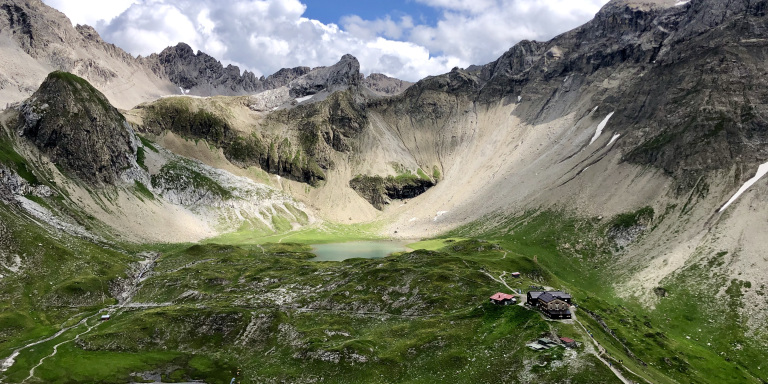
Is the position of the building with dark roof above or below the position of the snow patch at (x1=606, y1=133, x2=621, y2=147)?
below

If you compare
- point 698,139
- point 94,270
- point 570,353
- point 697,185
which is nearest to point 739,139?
point 698,139

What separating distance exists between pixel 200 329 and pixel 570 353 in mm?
59956

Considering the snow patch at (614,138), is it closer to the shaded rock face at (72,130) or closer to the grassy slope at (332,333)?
the grassy slope at (332,333)

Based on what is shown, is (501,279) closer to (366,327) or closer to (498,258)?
(498,258)

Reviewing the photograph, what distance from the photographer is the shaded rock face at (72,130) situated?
570 feet

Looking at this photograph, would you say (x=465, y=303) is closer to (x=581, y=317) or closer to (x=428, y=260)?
(x=581, y=317)

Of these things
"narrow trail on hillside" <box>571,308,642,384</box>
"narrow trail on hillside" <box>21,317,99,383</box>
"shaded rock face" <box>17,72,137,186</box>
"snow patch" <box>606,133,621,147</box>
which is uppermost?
"shaded rock face" <box>17,72,137,186</box>

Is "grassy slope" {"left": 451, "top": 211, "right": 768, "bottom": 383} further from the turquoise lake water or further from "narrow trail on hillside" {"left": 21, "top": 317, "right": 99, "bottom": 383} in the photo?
"narrow trail on hillside" {"left": 21, "top": 317, "right": 99, "bottom": 383}

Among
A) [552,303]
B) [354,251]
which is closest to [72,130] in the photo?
[354,251]

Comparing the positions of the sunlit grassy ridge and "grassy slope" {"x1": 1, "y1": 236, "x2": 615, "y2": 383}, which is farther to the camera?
the sunlit grassy ridge

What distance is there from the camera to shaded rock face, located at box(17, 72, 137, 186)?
17388 centimetres

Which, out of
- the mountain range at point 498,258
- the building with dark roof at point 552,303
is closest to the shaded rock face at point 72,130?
the mountain range at point 498,258

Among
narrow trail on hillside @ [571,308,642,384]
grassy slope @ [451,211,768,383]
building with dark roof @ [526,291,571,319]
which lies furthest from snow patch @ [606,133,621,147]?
narrow trail on hillside @ [571,308,642,384]

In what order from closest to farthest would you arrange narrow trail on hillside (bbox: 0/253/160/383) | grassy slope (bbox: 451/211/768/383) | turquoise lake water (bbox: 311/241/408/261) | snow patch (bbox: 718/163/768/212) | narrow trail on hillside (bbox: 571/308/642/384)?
narrow trail on hillside (bbox: 571/308/642/384) < narrow trail on hillside (bbox: 0/253/160/383) < grassy slope (bbox: 451/211/768/383) < snow patch (bbox: 718/163/768/212) < turquoise lake water (bbox: 311/241/408/261)
